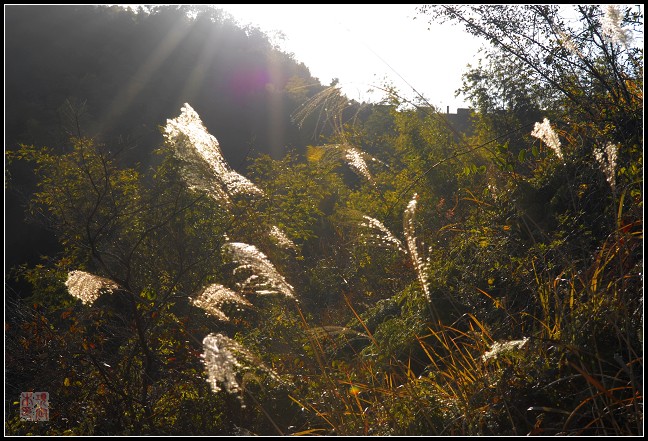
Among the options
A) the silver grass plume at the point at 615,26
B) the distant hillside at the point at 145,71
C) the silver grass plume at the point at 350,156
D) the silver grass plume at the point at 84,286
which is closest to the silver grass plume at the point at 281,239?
the silver grass plume at the point at 350,156

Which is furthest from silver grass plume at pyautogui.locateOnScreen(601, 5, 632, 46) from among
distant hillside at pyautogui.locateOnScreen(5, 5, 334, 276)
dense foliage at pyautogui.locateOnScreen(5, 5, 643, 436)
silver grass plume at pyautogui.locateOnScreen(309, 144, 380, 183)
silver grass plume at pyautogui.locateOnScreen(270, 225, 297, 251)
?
distant hillside at pyautogui.locateOnScreen(5, 5, 334, 276)

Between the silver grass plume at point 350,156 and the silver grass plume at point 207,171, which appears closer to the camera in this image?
the silver grass plume at point 207,171

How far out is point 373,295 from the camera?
18.6 ft

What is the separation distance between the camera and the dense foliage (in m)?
2.46

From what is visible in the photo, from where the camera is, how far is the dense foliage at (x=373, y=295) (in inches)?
97.0

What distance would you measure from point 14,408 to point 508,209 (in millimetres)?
3779

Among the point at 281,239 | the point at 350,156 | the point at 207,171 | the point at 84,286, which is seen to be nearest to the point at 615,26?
the point at 350,156

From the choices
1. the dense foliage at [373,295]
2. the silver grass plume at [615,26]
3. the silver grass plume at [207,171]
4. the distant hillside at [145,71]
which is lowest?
the dense foliage at [373,295]

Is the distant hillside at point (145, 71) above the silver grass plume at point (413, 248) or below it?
above

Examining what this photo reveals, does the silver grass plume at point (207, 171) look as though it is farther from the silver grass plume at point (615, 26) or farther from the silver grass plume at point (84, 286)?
the silver grass plume at point (615, 26)

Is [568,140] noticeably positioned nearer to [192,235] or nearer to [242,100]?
[192,235]

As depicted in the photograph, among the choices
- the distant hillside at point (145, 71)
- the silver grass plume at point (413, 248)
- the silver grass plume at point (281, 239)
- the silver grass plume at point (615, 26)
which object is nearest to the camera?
the silver grass plume at point (413, 248)

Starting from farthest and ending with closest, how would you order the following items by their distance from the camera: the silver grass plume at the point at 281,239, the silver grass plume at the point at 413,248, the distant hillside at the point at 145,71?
the distant hillside at the point at 145,71 < the silver grass plume at the point at 281,239 < the silver grass plume at the point at 413,248

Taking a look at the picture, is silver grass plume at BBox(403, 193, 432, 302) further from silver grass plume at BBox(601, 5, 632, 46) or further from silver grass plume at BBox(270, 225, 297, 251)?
silver grass plume at BBox(601, 5, 632, 46)
